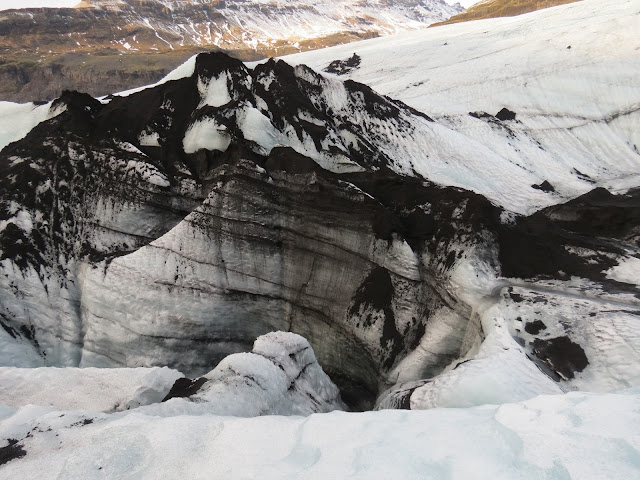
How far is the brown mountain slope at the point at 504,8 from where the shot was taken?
283 ft

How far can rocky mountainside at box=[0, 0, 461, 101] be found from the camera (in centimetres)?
9212

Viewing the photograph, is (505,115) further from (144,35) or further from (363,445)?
(144,35)

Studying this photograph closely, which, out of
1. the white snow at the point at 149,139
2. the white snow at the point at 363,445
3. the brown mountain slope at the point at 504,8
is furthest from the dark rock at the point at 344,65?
the brown mountain slope at the point at 504,8

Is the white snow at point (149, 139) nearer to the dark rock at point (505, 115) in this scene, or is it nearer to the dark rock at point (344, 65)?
the dark rock at point (505, 115)

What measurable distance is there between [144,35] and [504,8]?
101010 mm

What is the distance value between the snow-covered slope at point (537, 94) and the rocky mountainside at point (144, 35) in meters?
77.8

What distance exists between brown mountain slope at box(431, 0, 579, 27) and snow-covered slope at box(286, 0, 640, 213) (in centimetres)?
5908

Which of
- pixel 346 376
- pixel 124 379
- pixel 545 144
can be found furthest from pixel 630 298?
pixel 545 144

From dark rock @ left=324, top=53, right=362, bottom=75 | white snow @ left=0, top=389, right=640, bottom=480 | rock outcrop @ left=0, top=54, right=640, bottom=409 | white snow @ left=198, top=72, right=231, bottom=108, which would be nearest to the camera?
white snow @ left=0, top=389, right=640, bottom=480

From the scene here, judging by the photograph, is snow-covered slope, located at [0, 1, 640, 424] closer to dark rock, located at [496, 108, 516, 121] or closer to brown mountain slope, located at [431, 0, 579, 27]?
dark rock, located at [496, 108, 516, 121]

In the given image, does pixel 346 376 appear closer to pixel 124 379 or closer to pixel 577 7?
pixel 124 379

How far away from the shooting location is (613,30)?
1096 inches

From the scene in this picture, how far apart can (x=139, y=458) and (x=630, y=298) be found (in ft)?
27.7

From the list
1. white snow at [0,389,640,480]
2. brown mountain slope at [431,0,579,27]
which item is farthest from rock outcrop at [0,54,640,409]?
brown mountain slope at [431,0,579,27]
